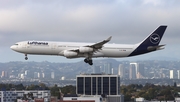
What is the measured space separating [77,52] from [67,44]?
2.08 m

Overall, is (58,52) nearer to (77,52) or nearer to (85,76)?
(77,52)

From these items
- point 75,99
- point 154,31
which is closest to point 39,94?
point 75,99

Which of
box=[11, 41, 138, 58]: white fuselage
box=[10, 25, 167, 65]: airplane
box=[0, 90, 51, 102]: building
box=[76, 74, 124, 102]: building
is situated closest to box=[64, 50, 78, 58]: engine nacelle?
box=[10, 25, 167, 65]: airplane

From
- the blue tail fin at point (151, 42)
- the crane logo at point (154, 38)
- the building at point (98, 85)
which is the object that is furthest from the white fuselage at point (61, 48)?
the building at point (98, 85)

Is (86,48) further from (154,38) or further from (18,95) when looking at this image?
(18,95)

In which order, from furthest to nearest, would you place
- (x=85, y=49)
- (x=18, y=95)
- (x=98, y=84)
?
(x=18, y=95) → (x=98, y=84) → (x=85, y=49)

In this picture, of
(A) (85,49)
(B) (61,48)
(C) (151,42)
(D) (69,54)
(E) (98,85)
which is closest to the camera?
(D) (69,54)

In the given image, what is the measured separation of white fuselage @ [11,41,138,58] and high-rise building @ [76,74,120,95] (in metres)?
84.6

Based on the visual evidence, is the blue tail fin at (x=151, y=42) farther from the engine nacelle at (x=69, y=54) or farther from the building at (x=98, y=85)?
the building at (x=98, y=85)

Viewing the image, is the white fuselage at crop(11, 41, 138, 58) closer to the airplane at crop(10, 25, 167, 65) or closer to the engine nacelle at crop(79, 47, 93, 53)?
the airplane at crop(10, 25, 167, 65)

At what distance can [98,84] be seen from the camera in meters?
176

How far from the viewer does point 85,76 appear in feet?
586

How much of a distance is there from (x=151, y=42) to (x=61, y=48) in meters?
16.5

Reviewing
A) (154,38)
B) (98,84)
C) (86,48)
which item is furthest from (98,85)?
(86,48)
